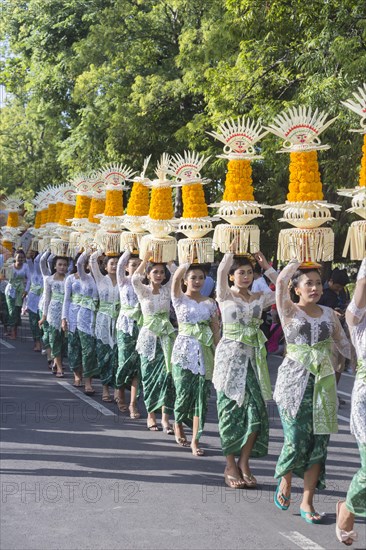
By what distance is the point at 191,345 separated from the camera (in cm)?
893

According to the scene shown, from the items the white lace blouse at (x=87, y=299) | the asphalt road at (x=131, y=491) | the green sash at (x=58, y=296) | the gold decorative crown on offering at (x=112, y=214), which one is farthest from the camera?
the green sash at (x=58, y=296)

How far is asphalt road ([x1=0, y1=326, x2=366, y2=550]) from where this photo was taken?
6.31m

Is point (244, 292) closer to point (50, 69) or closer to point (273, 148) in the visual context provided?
point (273, 148)

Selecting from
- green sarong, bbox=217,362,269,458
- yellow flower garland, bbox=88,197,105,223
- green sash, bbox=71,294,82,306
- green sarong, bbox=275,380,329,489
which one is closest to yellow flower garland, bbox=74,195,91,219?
yellow flower garland, bbox=88,197,105,223

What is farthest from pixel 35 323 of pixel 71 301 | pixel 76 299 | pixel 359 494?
pixel 359 494

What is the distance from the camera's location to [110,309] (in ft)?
39.6

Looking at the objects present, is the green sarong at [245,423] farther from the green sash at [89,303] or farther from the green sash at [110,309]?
the green sash at [89,303]

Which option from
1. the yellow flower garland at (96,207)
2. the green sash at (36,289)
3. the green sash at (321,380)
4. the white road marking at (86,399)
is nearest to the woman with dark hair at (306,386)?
the green sash at (321,380)

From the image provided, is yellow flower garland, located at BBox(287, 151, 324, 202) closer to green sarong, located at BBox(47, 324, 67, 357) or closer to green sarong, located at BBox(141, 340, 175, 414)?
green sarong, located at BBox(141, 340, 175, 414)

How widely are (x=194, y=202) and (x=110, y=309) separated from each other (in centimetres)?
355

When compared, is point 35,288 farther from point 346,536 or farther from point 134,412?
point 346,536

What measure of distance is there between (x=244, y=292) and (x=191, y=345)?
1222 millimetres

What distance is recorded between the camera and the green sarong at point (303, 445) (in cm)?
669

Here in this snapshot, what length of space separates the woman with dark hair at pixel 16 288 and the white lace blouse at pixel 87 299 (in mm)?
6782
